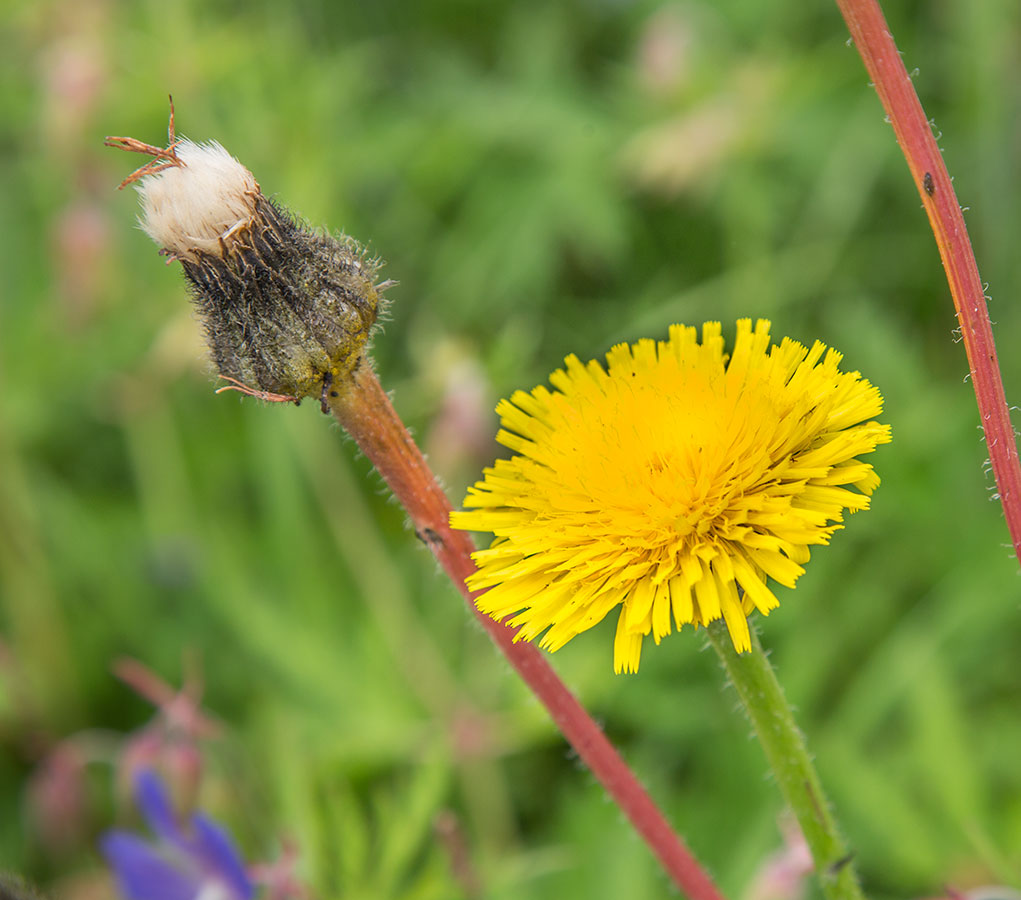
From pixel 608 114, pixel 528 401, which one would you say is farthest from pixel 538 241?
pixel 528 401

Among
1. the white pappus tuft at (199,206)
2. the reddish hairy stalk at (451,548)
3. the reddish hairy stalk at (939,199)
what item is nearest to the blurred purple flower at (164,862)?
the reddish hairy stalk at (451,548)

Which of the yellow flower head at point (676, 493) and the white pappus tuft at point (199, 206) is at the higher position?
the white pappus tuft at point (199, 206)

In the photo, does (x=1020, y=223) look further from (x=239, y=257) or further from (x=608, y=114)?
(x=239, y=257)

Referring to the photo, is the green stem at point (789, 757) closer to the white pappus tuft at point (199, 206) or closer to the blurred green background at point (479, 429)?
the white pappus tuft at point (199, 206)

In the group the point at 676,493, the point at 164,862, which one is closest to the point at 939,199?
the point at 676,493

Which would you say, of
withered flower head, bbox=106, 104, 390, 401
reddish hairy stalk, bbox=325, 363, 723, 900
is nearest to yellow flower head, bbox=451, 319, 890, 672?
reddish hairy stalk, bbox=325, 363, 723, 900

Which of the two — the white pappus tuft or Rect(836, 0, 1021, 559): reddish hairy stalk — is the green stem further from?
the white pappus tuft
